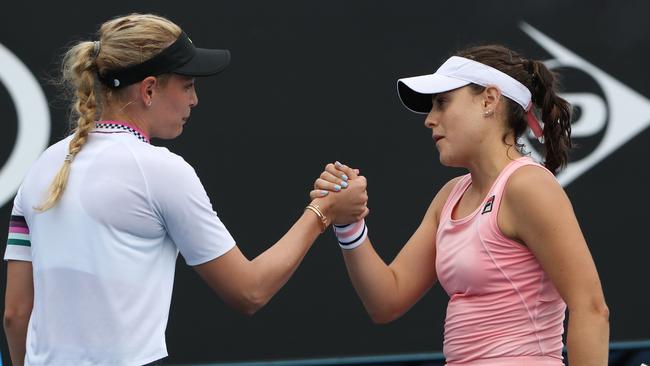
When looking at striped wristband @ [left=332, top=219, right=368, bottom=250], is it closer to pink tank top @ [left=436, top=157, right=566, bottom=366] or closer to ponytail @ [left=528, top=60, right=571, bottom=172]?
pink tank top @ [left=436, top=157, right=566, bottom=366]

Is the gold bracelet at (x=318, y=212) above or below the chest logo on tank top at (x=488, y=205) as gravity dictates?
below

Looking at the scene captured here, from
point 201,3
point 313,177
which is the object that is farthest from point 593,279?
point 201,3

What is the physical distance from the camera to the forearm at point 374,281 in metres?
2.57

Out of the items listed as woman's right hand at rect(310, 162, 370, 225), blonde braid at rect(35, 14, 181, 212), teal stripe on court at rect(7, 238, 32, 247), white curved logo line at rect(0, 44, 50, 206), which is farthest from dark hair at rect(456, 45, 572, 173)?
white curved logo line at rect(0, 44, 50, 206)

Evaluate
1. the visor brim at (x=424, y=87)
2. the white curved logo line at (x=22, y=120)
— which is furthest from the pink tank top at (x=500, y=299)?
the white curved logo line at (x=22, y=120)

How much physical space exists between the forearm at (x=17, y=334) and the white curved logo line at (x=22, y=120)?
1.22m

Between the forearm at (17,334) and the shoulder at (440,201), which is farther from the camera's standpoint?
the shoulder at (440,201)

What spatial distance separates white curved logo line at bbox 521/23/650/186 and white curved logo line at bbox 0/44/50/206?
1603mm

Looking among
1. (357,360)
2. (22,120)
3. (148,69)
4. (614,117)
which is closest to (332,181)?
(148,69)

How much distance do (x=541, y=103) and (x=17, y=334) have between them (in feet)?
4.05

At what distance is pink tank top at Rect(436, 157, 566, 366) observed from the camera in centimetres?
223

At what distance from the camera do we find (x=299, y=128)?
355cm

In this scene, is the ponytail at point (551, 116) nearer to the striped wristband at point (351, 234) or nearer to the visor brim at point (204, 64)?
the striped wristband at point (351, 234)

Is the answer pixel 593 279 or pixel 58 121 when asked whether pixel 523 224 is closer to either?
pixel 593 279
